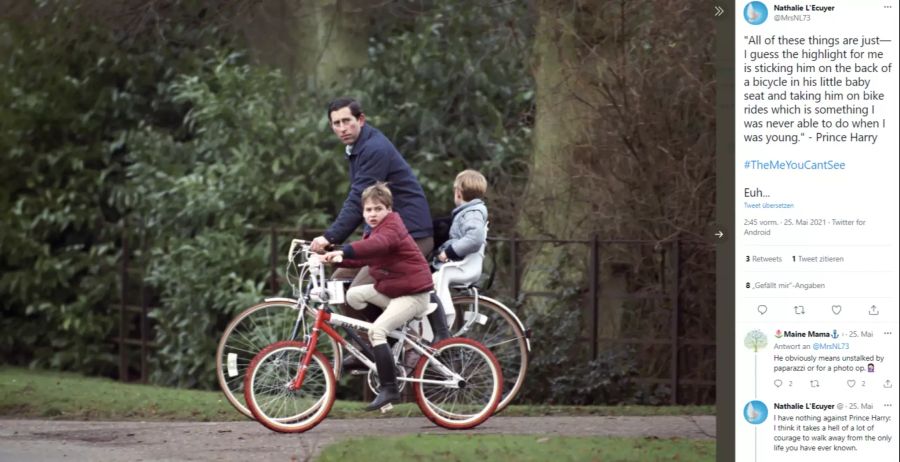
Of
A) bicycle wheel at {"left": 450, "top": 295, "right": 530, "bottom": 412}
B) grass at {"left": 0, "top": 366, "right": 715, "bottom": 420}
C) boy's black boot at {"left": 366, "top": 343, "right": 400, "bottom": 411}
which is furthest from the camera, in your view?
grass at {"left": 0, "top": 366, "right": 715, "bottom": 420}

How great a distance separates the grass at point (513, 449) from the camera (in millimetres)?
7719

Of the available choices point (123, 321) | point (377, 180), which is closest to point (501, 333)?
point (377, 180)

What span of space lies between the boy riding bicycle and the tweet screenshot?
10.9 feet

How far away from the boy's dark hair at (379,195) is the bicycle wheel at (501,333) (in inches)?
45.5

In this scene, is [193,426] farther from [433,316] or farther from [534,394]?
[534,394]

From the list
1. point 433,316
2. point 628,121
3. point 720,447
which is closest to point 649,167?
point 628,121

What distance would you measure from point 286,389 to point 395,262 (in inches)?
34.1

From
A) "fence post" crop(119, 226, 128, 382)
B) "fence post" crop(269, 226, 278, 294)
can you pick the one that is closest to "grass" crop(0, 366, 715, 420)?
"fence post" crop(269, 226, 278, 294)

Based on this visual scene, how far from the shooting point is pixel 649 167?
12.0 metres

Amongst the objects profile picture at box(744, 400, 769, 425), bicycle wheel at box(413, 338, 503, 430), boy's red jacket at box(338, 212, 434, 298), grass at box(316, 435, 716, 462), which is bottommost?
grass at box(316, 435, 716, 462)

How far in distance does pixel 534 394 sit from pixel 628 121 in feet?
6.91

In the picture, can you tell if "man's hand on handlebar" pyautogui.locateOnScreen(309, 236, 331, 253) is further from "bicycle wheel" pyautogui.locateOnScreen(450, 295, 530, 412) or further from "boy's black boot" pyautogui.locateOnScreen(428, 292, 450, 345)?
"bicycle wheel" pyautogui.locateOnScreen(450, 295, 530, 412)

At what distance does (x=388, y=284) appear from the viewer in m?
8.73

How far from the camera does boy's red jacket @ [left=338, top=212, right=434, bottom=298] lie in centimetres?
853
